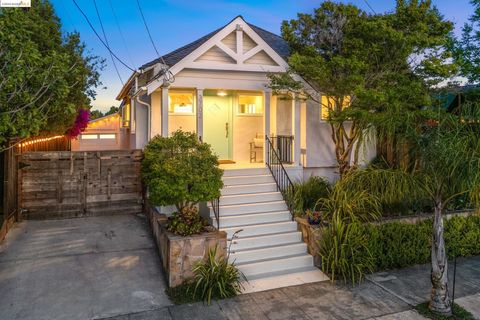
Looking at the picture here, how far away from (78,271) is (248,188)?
407cm

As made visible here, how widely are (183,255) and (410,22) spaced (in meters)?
8.04

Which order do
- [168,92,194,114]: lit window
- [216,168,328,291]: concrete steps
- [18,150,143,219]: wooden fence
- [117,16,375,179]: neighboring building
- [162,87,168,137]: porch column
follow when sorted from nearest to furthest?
[216,168,328,291]: concrete steps
[18,150,143,219]: wooden fence
[162,87,168,137]: porch column
[117,16,375,179]: neighboring building
[168,92,194,114]: lit window

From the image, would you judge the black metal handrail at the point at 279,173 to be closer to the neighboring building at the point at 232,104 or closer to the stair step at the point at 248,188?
the stair step at the point at 248,188

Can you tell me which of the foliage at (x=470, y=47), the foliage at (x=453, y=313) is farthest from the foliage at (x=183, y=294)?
the foliage at (x=470, y=47)

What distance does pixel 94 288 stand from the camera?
5820 millimetres

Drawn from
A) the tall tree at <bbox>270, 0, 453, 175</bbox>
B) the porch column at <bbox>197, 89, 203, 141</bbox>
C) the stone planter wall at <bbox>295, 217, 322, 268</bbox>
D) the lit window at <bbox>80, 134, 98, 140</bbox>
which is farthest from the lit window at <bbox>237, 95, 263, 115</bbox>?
the lit window at <bbox>80, 134, 98, 140</bbox>

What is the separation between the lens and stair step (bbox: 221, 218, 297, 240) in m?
7.29

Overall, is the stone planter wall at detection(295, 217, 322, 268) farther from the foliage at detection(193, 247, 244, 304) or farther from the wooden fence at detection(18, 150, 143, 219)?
the wooden fence at detection(18, 150, 143, 219)

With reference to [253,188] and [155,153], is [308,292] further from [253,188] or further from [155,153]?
[155,153]

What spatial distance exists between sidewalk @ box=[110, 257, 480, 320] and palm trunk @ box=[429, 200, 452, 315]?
1.18 ft

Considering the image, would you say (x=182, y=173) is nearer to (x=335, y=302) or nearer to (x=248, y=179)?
(x=248, y=179)

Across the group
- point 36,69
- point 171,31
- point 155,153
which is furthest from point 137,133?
point 171,31

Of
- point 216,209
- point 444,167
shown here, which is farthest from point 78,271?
point 444,167

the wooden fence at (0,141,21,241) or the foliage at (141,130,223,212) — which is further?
the wooden fence at (0,141,21,241)
